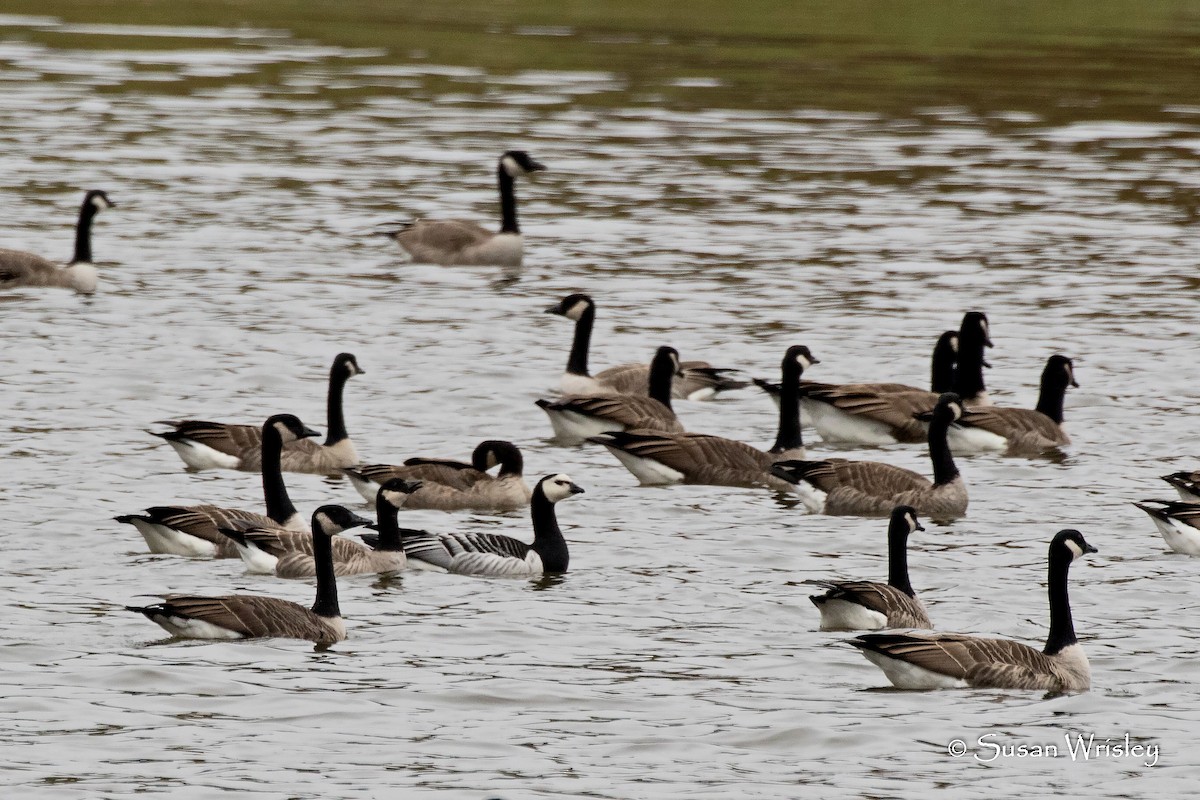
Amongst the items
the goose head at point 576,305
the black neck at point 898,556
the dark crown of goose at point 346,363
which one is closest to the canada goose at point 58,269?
the goose head at point 576,305

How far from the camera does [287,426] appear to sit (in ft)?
52.8

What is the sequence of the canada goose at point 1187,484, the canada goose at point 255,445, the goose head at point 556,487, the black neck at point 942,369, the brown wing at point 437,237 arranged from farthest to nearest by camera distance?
the brown wing at point 437,237
the black neck at point 942,369
the canada goose at point 255,445
the canada goose at point 1187,484
the goose head at point 556,487

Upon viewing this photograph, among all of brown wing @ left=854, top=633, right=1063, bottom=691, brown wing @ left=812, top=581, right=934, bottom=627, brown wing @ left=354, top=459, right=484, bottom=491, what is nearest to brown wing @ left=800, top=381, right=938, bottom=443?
brown wing @ left=354, top=459, right=484, bottom=491

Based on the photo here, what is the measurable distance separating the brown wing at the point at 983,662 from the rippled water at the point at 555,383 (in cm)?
14

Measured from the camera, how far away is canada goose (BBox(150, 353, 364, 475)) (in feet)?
58.9

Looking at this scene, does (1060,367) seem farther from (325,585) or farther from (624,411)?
(325,585)

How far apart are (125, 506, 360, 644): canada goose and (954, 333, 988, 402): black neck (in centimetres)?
900

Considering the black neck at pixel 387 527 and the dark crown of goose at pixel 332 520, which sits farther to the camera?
the black neck at pixel 387 527

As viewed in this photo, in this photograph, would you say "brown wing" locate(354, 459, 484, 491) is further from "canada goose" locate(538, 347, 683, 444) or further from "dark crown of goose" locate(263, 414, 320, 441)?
"canada goose" locate(538, 347, 683, 444)

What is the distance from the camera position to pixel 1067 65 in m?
50.7

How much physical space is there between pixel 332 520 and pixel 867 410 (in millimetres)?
7209

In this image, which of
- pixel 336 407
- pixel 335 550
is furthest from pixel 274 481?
pixel 336 407

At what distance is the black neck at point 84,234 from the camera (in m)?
26.3

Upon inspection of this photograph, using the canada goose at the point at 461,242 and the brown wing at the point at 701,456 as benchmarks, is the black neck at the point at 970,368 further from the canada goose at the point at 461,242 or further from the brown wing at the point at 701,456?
the canada goose at the point at 461,242
